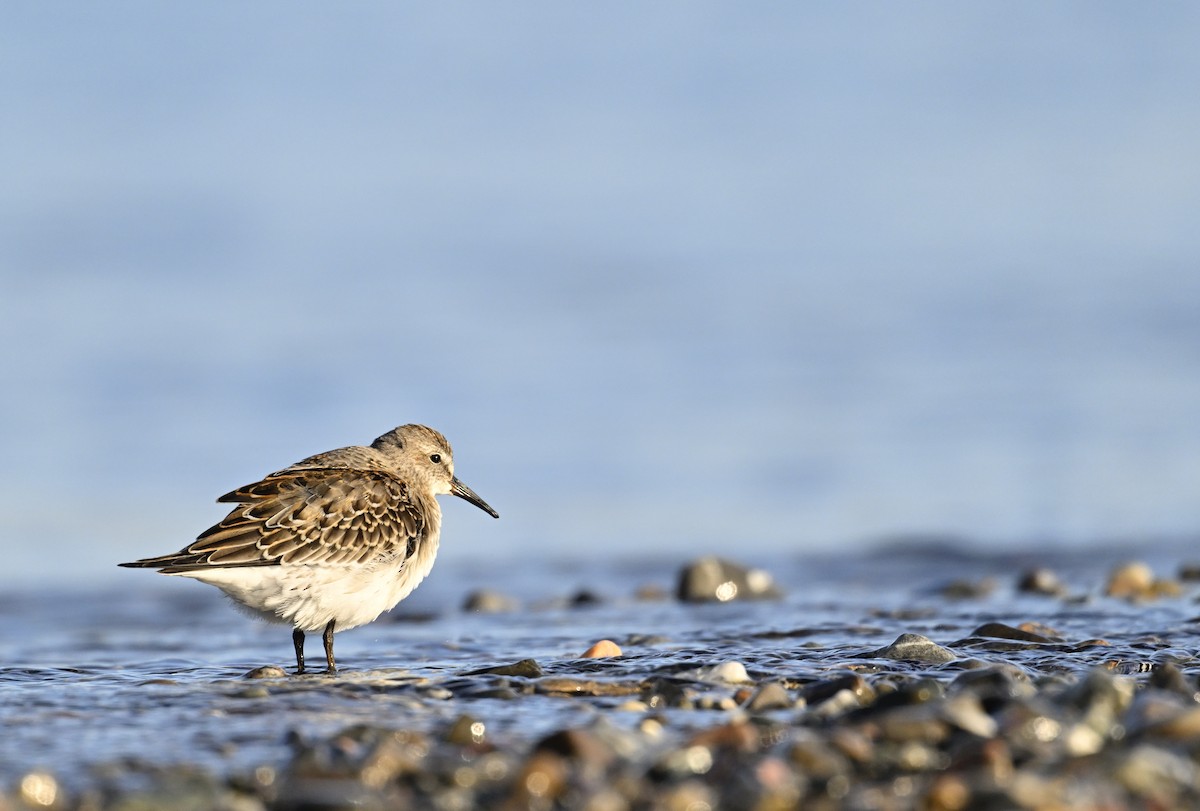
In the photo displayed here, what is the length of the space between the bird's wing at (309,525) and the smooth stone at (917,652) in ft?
7.33

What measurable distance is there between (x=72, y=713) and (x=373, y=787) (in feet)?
5.95

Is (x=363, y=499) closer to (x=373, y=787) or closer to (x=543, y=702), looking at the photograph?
(x=543, y=702)

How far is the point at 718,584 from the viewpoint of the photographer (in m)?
9.16

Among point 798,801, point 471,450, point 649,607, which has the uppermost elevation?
point 471,450

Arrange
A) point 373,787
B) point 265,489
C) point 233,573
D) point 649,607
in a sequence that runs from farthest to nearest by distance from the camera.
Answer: point 649,607 < point 265,489 < point 233,573 < point 373,787

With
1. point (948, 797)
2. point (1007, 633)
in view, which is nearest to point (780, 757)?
point (948, 797)

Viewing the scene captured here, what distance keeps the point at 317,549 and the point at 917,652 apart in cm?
260

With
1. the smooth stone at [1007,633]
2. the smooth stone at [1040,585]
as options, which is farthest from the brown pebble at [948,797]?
the smooth stone at [1040,585]

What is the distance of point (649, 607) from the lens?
9.04 m

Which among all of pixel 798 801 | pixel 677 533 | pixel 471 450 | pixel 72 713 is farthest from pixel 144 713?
pixel 471 450

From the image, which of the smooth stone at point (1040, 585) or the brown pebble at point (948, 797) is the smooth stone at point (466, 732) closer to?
the brown pebble at point (948, 797)

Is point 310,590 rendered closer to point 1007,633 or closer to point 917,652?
point 917,652

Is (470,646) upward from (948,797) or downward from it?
upward

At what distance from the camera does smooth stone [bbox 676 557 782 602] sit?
915 centimetres
